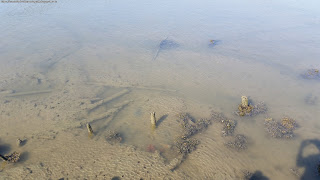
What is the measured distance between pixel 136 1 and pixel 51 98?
112 ft

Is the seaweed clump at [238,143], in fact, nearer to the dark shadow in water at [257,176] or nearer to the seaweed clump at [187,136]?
the dark shadow in water at [257,176]

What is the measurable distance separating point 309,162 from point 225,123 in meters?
5.10

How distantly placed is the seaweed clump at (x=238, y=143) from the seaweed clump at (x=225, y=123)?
2.01 feet

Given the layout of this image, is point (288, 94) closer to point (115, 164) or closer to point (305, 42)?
point (305, 42)

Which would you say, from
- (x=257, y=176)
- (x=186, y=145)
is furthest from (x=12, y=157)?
(x=257, y=176)

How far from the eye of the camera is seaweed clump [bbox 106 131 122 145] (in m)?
12.5

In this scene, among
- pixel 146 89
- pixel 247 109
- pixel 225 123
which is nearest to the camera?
pixel 225 123

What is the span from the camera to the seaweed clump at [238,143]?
12.5 metres

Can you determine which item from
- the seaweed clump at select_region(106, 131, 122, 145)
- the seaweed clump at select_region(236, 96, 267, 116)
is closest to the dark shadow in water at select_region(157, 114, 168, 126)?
the seaweed clump at select_region(106, 131, 122, 145)

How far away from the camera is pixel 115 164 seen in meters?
11.1

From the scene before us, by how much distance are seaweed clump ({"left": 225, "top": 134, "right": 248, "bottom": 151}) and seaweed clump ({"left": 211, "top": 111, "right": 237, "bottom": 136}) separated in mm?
614

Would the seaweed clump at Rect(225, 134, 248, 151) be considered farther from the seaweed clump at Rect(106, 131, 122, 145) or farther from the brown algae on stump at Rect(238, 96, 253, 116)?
the seaweed clump at Rect(106, 131, 122, 145)

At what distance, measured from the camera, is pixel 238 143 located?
12617 mm

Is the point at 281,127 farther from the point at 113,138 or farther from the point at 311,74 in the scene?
the point at 113,138
